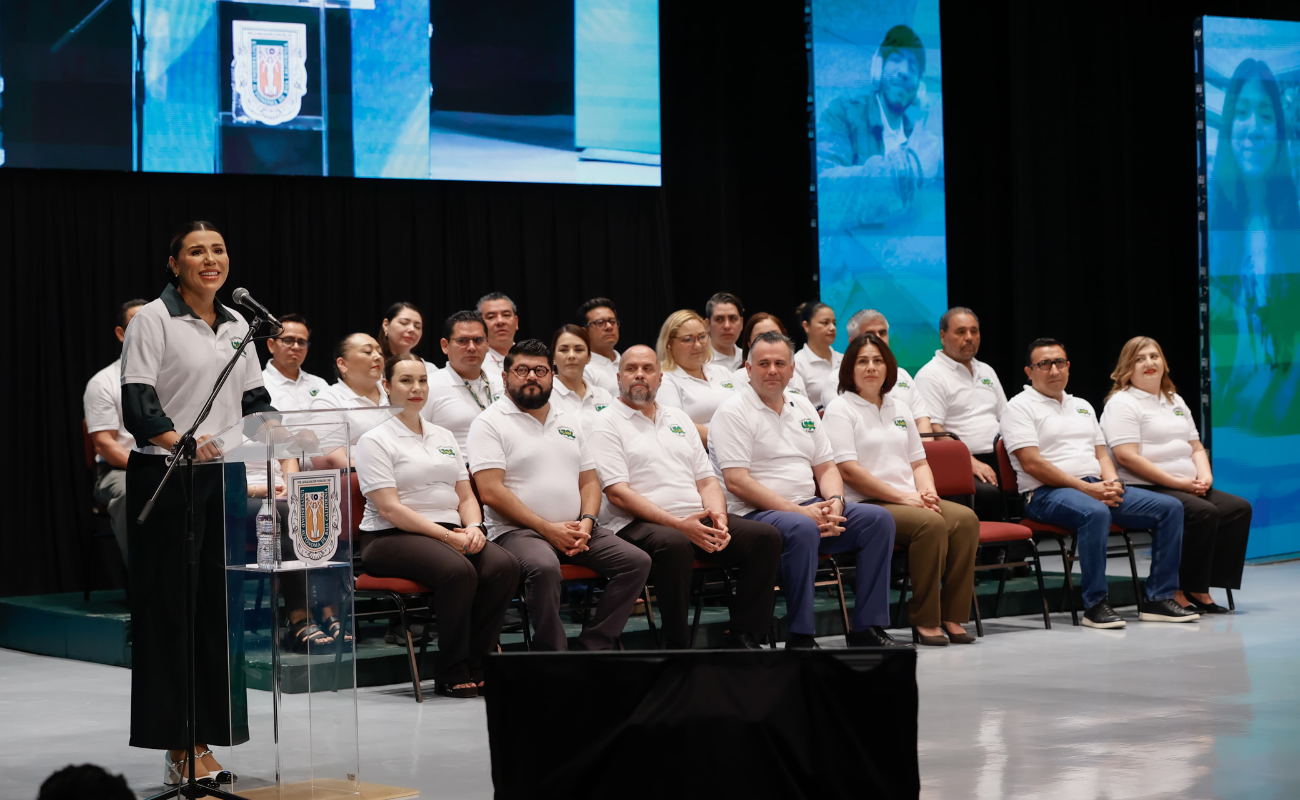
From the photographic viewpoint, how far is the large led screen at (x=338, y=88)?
658cm

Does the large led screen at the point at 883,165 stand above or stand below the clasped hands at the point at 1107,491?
above

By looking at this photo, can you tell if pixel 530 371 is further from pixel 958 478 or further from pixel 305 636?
pixel 958 478

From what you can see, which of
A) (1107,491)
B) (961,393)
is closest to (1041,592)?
(1107,491)

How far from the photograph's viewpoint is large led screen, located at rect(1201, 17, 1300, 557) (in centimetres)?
780

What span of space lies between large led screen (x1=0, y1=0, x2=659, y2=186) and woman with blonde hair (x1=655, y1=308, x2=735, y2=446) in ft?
5.38

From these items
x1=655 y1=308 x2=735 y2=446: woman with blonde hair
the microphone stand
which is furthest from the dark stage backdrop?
the microphone stand

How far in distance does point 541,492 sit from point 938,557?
1.75 m

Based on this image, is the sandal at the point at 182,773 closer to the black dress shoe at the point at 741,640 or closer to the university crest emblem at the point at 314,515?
the university crest emblem at the point at 314,515

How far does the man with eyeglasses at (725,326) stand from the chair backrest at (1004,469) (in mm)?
1328

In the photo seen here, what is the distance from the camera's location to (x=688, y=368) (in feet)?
21.4

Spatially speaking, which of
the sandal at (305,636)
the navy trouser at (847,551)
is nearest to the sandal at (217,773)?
the sandal at (305,636)

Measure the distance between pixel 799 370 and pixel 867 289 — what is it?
1219 millimetres

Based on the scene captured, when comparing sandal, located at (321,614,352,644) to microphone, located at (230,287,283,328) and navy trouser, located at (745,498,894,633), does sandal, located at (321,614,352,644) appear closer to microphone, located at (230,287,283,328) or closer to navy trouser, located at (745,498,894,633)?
microphone, located at (230,287,283,328)

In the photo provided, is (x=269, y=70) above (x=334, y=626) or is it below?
above
